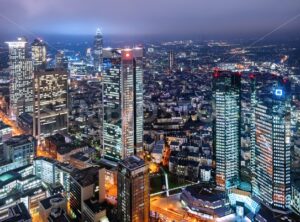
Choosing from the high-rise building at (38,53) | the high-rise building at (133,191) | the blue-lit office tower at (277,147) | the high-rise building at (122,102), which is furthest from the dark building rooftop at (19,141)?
the high-rise building at (38,53)

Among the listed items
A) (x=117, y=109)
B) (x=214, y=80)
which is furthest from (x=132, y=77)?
(x=214, y=80)

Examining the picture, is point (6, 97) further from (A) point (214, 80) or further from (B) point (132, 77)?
(A) point (214, 80)

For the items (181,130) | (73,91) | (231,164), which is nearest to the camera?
(231,164)

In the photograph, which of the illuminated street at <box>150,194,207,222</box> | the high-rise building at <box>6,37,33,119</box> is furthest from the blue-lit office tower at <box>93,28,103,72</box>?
the illuminated street at <box>150,194,207,222</box>

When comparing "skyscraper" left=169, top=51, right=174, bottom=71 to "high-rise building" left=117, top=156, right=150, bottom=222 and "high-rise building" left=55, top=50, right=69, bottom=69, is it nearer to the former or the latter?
"high-rise building" left=55, top=50, right=69, bottom=69

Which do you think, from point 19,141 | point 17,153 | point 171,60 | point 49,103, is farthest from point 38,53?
point 17,153

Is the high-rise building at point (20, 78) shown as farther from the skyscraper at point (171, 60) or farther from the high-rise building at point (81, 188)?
the high-rise building at point (81, 188)
